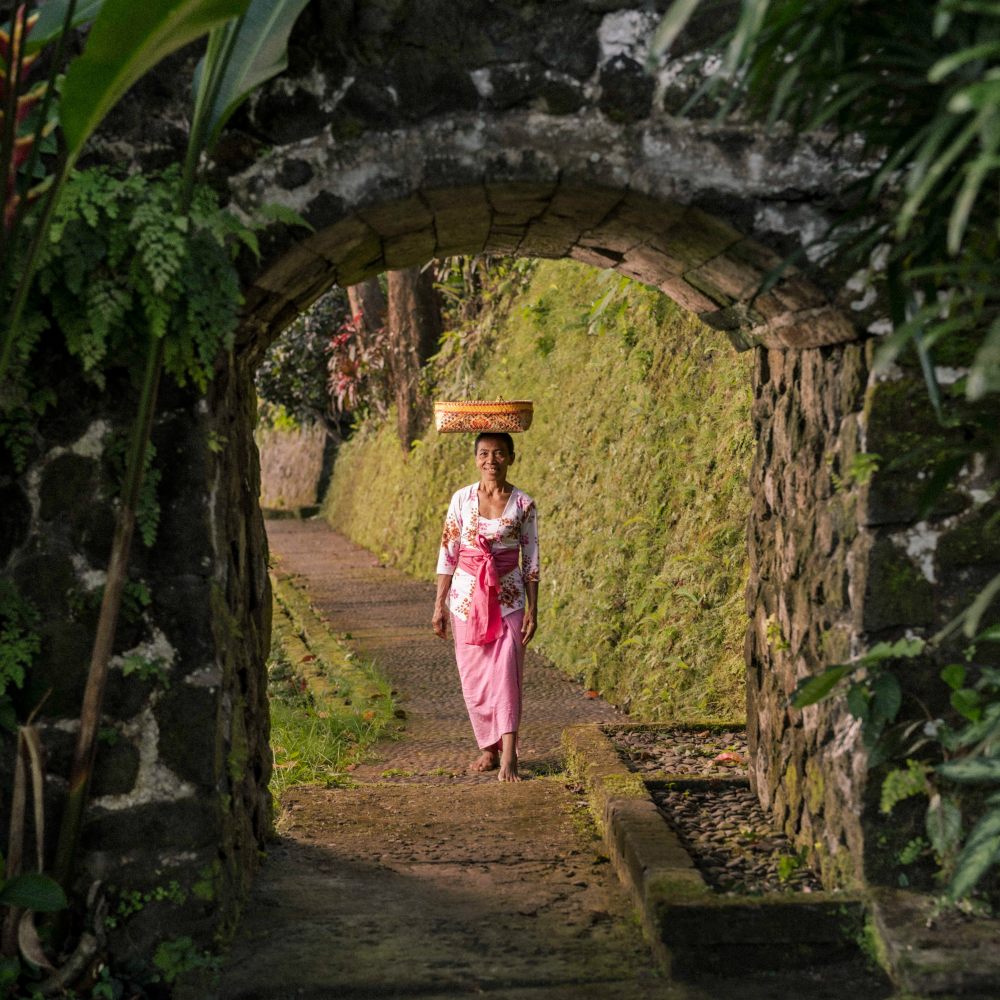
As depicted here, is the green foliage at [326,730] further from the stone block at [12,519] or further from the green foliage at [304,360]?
the green foliage at [304,360]

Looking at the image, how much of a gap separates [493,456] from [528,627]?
807 millimetres

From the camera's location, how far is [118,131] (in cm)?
377

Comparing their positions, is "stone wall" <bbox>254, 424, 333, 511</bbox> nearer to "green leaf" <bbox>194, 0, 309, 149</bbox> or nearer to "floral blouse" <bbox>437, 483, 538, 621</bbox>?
"floral blouse" <bbox>437, 483, 538, 621</bbox>

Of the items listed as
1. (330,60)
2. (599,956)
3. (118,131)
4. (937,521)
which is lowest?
(599,956)

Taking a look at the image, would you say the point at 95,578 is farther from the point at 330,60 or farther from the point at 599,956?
the point at 599,956

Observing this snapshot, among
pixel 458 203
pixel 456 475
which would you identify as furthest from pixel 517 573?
pixel 456 475

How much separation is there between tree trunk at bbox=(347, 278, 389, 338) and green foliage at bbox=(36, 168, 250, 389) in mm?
13424

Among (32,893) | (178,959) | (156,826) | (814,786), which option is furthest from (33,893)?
(814,786)

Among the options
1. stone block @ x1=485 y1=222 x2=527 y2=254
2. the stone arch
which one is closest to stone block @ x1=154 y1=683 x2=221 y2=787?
the stone arch

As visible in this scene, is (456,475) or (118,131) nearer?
(118,131)

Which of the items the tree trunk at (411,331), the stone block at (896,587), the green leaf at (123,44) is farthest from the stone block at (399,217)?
the tree trunk at (411,331)

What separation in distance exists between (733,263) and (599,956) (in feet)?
6.98

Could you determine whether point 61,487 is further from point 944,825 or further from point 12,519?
point 944,825

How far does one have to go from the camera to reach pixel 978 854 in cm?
326
